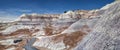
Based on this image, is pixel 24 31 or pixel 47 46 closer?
pixel 47 46

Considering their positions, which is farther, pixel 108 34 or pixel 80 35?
pixel 80 35

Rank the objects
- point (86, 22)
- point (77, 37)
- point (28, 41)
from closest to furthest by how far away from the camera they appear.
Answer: point (77, 37) < point (86, 22) < point (28, 41)

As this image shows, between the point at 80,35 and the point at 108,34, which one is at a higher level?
the point at 108,34

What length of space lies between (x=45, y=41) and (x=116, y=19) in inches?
3094

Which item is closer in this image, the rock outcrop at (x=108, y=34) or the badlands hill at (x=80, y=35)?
the rock outcrop at (x=108, y=34)

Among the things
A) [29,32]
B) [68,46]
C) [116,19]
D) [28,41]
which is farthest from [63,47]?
[29,32]

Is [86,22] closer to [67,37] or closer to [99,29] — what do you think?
[67,37]

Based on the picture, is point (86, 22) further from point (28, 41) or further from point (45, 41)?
point (28, 41)

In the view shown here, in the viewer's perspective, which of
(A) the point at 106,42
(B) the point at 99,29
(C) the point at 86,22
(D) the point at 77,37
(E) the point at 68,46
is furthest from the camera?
A: (C) the point at 86,22

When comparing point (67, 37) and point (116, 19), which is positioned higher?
point (116, 19)

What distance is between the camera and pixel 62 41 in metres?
99.9

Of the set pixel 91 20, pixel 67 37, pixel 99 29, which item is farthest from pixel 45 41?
pixel 99 29

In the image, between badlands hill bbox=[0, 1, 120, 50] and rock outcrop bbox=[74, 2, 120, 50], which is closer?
rock outcrop bbox=[74, 2, 120, 50]

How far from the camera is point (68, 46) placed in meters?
92.5
